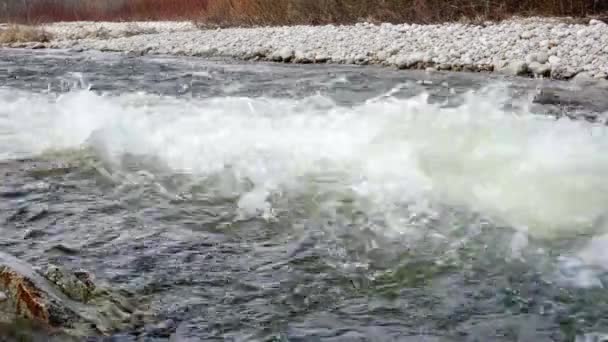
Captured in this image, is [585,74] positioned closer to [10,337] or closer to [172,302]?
[172,302]

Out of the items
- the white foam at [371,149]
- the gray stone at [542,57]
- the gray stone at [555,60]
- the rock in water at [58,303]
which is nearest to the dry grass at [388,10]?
the gray stone at [542,57]

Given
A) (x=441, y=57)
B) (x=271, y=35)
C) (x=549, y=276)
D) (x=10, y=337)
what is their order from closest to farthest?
1. (x=10, y=337)
2. (x=549, y=276)
3. (x=441, y=57)
4. (x=271, y=35)

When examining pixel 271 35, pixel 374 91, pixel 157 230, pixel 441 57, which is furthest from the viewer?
pixel 271 35

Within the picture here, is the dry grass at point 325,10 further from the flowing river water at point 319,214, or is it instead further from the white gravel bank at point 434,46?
the flowing river water at point 319,214

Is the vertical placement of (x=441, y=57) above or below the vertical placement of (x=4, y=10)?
below

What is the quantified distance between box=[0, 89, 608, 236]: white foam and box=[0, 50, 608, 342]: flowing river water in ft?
0.06

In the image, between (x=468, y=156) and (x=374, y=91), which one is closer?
(x=468, y=156)

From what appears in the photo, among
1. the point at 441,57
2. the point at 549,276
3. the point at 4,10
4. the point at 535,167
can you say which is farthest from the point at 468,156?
the point at 4,10

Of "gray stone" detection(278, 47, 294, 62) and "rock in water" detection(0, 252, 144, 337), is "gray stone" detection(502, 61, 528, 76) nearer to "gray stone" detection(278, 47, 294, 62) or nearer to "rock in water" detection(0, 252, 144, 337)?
"gray stone" detection(278, 47, 294, 62)

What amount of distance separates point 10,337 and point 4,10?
3398 centimetres

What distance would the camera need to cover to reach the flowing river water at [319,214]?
278cm

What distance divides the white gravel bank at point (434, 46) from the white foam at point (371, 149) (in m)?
4.38

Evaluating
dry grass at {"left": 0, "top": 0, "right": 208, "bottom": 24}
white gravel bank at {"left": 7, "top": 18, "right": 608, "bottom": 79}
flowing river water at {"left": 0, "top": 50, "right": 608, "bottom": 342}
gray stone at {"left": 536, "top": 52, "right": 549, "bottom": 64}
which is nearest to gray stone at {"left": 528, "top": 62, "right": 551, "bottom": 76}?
white gravel bank at {"left": 7, "top": 18, "right": 608, "bottom": 79}

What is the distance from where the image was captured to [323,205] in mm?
4176
